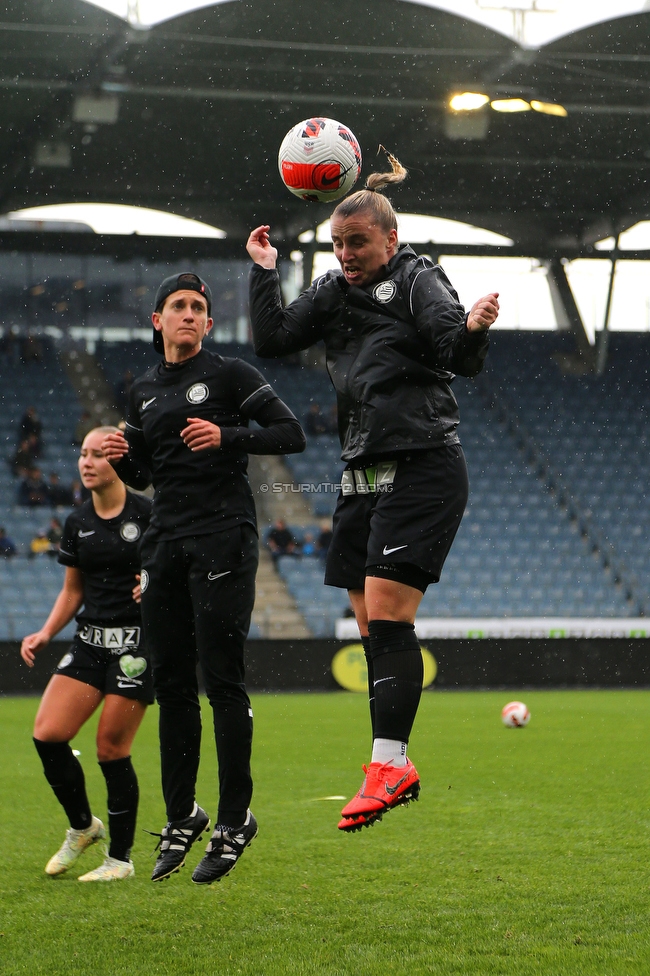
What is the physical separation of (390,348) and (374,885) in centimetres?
275

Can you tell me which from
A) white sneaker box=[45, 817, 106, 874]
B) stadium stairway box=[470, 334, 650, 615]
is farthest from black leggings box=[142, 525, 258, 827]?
stadium stairway box=[470, 334, 650, 615]

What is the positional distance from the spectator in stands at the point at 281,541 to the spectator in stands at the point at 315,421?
3.33m

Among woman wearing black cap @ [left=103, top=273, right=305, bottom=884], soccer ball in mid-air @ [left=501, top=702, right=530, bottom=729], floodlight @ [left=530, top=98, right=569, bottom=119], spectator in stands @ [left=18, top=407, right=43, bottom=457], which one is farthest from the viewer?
spectator in stands @ [left=18, top=407, right=43, bottom=457]

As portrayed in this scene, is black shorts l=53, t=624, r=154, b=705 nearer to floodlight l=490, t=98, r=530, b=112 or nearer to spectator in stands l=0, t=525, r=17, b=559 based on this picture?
spectator in stands l=0, t=525, r=17, b=559

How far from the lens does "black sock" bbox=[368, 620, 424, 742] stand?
3895mm

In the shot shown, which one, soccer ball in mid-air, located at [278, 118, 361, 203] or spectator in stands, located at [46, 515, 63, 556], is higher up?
soccer ball in mid-air, located at [278, 118, 361, 203]

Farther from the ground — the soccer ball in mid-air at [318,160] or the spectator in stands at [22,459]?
the soccer ball in mid-air at [318,160]

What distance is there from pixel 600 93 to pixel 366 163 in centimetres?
647

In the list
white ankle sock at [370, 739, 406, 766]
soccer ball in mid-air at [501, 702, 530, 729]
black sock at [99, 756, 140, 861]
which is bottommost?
soccer ball in mid-air at [501, 702, 530, 729]

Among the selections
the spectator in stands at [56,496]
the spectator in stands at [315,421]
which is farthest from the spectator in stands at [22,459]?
the spectator in stands at [315,421]

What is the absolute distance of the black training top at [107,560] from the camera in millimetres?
5848

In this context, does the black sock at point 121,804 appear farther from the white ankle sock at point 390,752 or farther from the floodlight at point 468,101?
the floodlight at point 468,101

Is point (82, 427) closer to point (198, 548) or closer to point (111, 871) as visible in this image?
point (111, 871)

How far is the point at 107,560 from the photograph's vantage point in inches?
230
